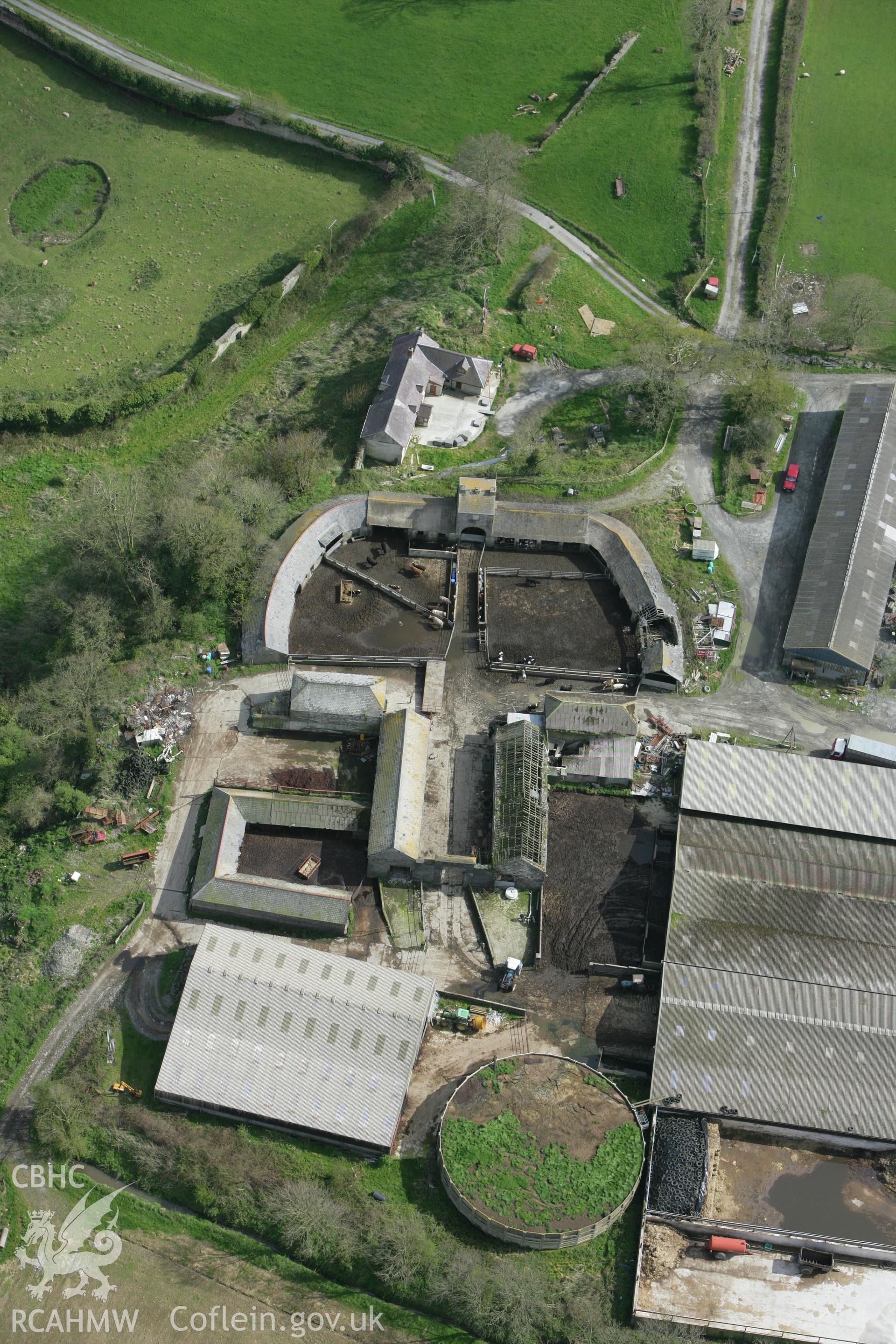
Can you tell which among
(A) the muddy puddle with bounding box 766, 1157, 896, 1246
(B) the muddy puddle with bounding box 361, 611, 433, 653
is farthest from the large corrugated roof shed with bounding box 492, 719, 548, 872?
(A) the muddy puddle with bounding box 766, 1157, 896, 1246

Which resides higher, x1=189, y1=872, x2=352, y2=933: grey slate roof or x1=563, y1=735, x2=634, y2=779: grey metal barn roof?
x1=563, y1=735, x2=634, y2=779: grey metal barn roof

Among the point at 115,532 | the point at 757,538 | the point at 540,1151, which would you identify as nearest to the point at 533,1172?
the point at 540,1151

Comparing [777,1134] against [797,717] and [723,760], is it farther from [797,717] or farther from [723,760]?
[797,717]

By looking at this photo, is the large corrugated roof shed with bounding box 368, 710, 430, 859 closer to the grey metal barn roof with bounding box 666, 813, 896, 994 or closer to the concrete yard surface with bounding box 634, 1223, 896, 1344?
the grey metal barn roof with bounding box 666, 813, 896, 994

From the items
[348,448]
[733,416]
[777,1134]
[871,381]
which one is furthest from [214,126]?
[777,1134]

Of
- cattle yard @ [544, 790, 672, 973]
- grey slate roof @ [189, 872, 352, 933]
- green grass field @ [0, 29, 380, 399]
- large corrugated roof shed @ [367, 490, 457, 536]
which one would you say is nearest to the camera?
grey slate roof @ [189, 872, 352, 933]

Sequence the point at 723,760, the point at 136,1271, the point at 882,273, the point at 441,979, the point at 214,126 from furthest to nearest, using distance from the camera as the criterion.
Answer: the point at 214,126
the point at 882,273
the point at 723,760
the point at 441,979
the point at 136,1271
